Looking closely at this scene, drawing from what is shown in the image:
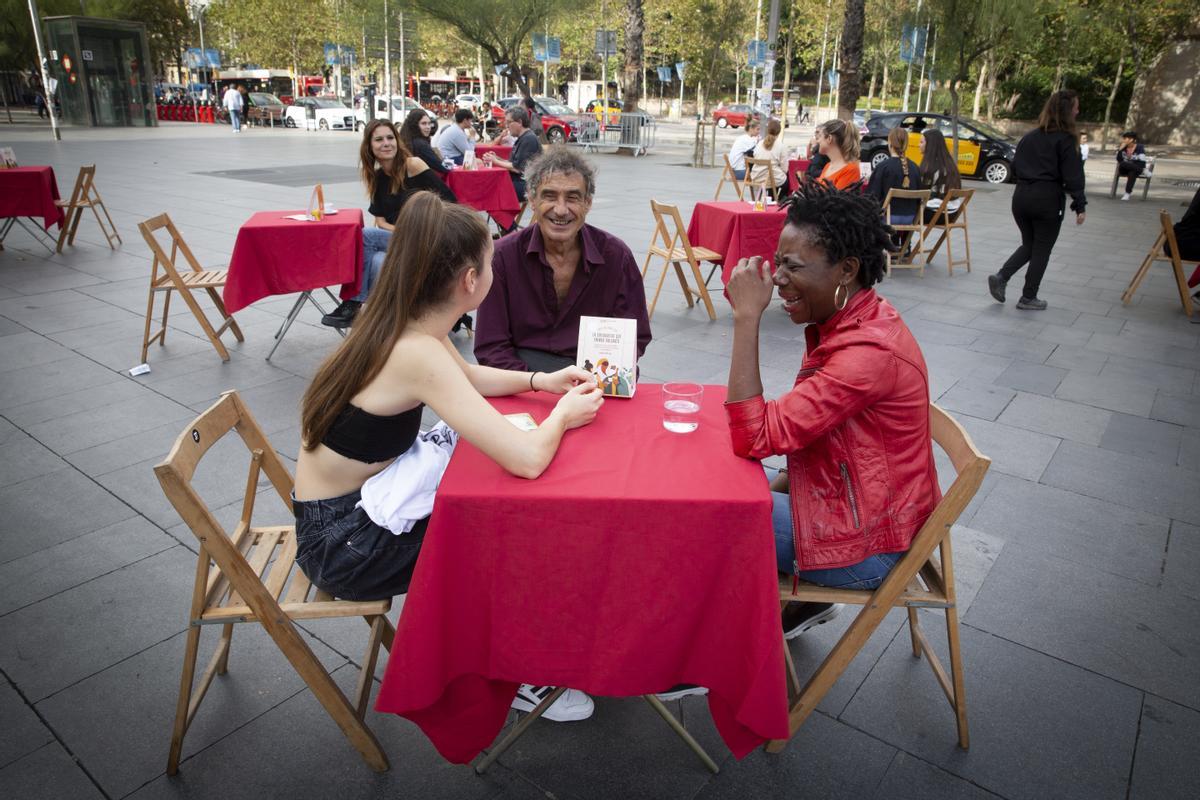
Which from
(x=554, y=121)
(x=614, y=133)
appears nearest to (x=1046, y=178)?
(x=614, y=133)

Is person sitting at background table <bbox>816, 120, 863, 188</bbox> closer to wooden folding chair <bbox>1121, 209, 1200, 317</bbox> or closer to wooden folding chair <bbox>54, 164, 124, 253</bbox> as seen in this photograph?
wooden folding chair <bbox>1121, 209, 1200, 317</bbox>

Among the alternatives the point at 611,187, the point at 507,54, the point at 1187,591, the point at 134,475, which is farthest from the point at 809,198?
the point at 507,54

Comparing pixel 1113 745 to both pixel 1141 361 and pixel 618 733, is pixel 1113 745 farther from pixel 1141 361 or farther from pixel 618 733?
pixel 1141 361

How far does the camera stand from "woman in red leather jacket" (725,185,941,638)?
172 cm

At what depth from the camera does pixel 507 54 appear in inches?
899

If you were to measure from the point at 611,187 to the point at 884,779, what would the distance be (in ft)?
41.1

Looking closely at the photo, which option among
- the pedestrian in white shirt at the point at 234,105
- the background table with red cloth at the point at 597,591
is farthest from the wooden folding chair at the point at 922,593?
the pedestrian in white shirt at the point at 234,105

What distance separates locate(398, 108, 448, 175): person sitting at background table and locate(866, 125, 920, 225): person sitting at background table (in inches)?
173

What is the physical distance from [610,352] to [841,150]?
5.32 meters

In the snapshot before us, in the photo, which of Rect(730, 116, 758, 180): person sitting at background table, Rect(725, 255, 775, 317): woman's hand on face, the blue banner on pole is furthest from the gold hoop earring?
the blue banner on pole

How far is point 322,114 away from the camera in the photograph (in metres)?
30.1

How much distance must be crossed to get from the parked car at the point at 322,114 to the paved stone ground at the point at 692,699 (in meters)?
27.2

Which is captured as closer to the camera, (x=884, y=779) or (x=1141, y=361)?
(x=884, y=779)

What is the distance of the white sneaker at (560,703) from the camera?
6.88 feet
